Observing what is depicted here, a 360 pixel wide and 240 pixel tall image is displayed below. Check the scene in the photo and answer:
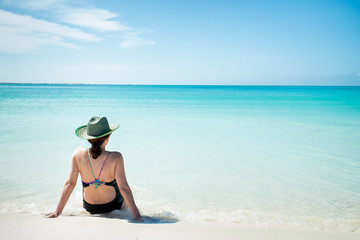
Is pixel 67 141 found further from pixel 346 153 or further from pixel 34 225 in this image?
pixel 346 153

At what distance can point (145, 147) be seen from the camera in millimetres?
7090

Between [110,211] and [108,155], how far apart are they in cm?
75

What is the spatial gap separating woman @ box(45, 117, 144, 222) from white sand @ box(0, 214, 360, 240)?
0.63 ft

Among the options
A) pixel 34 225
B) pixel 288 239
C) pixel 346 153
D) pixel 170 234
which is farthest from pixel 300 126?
pixel 34 225

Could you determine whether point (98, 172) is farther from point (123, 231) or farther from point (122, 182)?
point (123, 231)

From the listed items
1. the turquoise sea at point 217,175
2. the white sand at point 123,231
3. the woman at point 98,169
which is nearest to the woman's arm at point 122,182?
the woman at point 98,169

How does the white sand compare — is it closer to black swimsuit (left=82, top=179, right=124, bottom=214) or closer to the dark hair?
black swimsuit (left=82, top=179, right=124, bottom=214)

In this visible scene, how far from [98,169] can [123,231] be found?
2.23 ft

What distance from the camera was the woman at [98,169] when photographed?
7.92 ft

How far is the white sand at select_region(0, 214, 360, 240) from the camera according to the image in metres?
2.23

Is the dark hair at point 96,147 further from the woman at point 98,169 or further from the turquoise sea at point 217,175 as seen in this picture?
the turquoise sea at point 217,175

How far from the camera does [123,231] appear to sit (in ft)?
7.56

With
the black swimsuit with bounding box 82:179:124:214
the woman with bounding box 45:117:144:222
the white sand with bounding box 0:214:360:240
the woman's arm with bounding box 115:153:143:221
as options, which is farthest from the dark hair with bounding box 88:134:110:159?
the white sand with bounding box 0:214:360:240

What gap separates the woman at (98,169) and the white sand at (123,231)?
19 cm
